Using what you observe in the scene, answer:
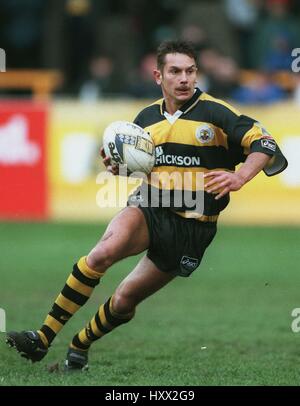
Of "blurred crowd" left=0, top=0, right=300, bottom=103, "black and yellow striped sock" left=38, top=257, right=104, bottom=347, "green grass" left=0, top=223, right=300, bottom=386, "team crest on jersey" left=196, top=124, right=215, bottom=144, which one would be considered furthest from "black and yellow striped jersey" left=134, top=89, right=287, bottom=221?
"blurred crowd" left=0, top=0, right=300, bottom=103

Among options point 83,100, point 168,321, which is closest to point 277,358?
point 168,321

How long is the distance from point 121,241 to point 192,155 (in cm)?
74

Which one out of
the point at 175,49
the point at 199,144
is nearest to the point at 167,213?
the point at 199,144

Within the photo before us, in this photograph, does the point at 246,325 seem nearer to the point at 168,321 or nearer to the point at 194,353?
the point at 168,321

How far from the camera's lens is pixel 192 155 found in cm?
773

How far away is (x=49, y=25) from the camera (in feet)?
63.6

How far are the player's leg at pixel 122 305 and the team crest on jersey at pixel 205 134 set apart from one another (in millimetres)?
878

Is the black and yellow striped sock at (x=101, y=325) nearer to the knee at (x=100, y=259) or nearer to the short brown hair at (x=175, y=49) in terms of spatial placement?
the knee at (x=100, y=259)

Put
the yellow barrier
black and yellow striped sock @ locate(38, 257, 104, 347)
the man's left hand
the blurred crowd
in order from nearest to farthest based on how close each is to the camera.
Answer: the man's left hand
black and yellow striped sock @ locate(38, 257, 104, 347)
the yellow barrier
the blurred crowd

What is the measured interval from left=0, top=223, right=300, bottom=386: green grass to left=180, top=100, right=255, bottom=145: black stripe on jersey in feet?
5.13

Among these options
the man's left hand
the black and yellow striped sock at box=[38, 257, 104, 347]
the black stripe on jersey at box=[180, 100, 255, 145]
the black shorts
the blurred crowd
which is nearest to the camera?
the man's left hand

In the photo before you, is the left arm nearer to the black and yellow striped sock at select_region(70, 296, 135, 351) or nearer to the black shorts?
the black shorts

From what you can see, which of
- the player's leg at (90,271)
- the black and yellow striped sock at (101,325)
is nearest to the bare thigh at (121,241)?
the player's leg at (90,271)

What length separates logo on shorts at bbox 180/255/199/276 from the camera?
307 inches
